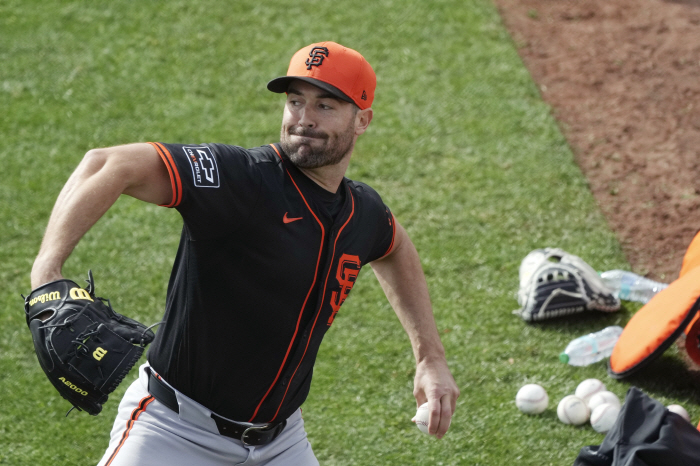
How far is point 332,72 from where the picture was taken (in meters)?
3.31

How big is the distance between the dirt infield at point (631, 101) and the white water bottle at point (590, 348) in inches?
39.0

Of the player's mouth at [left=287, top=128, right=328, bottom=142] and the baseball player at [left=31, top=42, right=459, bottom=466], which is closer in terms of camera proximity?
the baseball player at [left=31, top=42, right=459, bottom=466]

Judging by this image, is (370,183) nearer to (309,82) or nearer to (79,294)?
(309,82)

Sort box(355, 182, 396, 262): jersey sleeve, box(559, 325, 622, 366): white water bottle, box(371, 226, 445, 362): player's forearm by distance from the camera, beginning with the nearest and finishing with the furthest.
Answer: box(355, 182, 396, 262): jersey sleeve
box(371, 226, 445, 362): player's forearm
box(559, 325, 622, 366): white water bottle

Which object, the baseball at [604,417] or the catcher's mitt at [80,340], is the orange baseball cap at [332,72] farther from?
the baseball at [604,417]

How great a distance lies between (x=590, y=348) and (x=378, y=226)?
8.02ft

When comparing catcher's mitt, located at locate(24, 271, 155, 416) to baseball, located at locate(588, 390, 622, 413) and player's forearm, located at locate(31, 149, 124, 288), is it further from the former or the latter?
baseball, located at locate(588, 390, 622, 413)

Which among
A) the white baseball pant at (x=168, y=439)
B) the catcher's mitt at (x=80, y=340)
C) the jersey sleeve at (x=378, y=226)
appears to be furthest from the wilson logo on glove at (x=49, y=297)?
the jersey sleeve at (x=378, y=226)

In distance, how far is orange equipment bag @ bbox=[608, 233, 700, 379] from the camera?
→ 4914 mm

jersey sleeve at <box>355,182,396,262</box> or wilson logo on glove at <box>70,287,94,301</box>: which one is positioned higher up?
wilson logo on glove at <box>70,287,94,301</box>

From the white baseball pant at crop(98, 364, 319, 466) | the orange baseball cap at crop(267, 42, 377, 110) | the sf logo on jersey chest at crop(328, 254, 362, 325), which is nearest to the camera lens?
the white baseball pant at crop(98, 364, 319, 466)

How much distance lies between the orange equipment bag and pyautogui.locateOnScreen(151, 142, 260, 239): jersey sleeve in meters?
3.05

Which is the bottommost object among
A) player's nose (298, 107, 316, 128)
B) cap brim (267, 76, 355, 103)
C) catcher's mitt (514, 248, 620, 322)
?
catcher's mitt (514, 248, 620, 322)

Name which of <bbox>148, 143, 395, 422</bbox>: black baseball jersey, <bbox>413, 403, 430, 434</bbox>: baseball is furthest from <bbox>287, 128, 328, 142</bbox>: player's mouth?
<bbox>413, 403, 430, 434</bbox>: baseball
